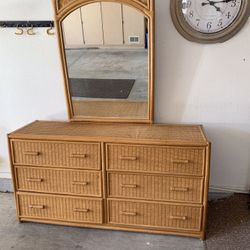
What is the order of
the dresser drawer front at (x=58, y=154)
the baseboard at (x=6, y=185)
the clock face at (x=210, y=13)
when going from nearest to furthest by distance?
the clock face at (x=210, y=13), the dresser drawer front at (x=58, y=154), the baseboard at (x=6, y=185)

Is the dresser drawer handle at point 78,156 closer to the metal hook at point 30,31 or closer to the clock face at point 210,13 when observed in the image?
the metal hook at point 30,31

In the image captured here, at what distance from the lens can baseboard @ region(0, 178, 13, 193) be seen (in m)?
2.57

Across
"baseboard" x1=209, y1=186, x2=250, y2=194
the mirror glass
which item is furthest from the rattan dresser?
"baseboard" x1=209, y1=186, x2=250, y2=194

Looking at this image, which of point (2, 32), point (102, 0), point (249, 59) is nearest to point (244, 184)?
point (249, 59)

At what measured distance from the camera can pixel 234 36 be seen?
1.91 metres

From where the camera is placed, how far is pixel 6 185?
102 inches

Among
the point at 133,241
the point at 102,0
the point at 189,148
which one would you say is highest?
the point at 102,0

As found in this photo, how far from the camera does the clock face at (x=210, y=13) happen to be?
1.83 m

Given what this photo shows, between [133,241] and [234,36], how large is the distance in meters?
1.49

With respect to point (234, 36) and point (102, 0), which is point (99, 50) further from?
point (234, 36)

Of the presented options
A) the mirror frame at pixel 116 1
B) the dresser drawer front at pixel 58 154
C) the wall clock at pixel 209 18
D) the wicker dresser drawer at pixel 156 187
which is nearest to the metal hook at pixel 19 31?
the mirror frame at pixel 116 1

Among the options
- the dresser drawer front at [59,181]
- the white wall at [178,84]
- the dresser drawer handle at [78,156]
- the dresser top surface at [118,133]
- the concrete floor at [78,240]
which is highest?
the white wall at [178,84]

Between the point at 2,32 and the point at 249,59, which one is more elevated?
the point at 2,32

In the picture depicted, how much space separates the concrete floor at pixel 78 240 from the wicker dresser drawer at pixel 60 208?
82mm
